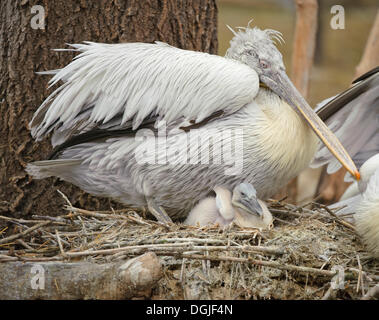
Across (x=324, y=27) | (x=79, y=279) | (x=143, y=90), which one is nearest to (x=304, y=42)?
(x=143, y=90)

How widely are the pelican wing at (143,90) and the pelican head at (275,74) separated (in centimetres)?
18

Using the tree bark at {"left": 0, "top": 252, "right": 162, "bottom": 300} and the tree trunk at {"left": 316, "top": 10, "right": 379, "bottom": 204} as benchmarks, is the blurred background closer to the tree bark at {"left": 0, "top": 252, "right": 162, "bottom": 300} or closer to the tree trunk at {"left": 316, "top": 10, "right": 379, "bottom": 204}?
the tree trunk at {"left": 316, "top": 10, "right": 379, "bottom": 204}

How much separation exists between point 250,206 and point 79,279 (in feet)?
3.10

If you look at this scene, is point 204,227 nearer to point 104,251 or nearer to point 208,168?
point 208,168

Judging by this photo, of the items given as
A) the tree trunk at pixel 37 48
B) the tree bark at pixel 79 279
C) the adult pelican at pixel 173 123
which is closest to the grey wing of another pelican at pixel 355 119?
the adult pelican at pixel 173 123

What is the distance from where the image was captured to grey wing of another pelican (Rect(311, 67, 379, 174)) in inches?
140

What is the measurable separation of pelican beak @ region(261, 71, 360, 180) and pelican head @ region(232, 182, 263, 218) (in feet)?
1.60

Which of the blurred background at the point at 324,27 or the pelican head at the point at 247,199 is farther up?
the blurred background at the point at 324,27

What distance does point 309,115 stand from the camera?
296 centimetres

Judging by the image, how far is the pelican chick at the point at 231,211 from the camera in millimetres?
2812

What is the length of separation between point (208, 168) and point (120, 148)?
48cm

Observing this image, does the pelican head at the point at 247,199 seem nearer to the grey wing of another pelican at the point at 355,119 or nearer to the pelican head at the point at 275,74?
the pelican head at the point at 275,74

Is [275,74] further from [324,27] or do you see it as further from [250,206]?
[324,27]
